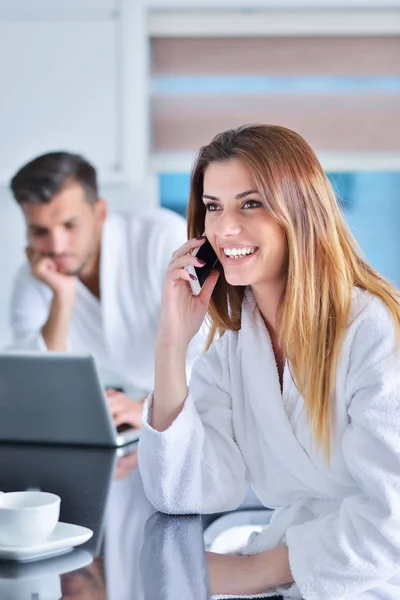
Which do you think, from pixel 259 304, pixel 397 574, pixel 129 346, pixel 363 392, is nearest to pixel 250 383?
pixel 259 304

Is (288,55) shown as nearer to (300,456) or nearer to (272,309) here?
(272,309)

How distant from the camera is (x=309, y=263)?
49.6 inches

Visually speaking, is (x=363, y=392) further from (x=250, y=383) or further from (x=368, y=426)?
(x=250, y=383)

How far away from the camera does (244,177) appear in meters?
1.28

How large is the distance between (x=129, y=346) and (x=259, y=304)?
1.97 m

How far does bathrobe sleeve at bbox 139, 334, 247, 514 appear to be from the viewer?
1336 millimetres

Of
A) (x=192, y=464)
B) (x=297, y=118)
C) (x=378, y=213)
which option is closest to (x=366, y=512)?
(x=192, y=464)

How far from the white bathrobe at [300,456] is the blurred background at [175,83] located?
7.83 feet

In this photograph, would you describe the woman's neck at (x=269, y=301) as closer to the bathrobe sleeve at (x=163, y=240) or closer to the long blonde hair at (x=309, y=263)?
the long blonde hair at (x=309, y=263)

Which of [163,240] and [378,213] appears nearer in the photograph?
[163,240]

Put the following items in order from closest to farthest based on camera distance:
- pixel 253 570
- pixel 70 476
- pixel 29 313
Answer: pixel 253 570 → pixel 70 476 → pixel 29 313

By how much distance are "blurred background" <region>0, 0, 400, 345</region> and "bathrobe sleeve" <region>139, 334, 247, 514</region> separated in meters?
2.42

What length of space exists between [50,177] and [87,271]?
1.31ft

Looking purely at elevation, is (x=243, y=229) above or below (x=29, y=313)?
above
